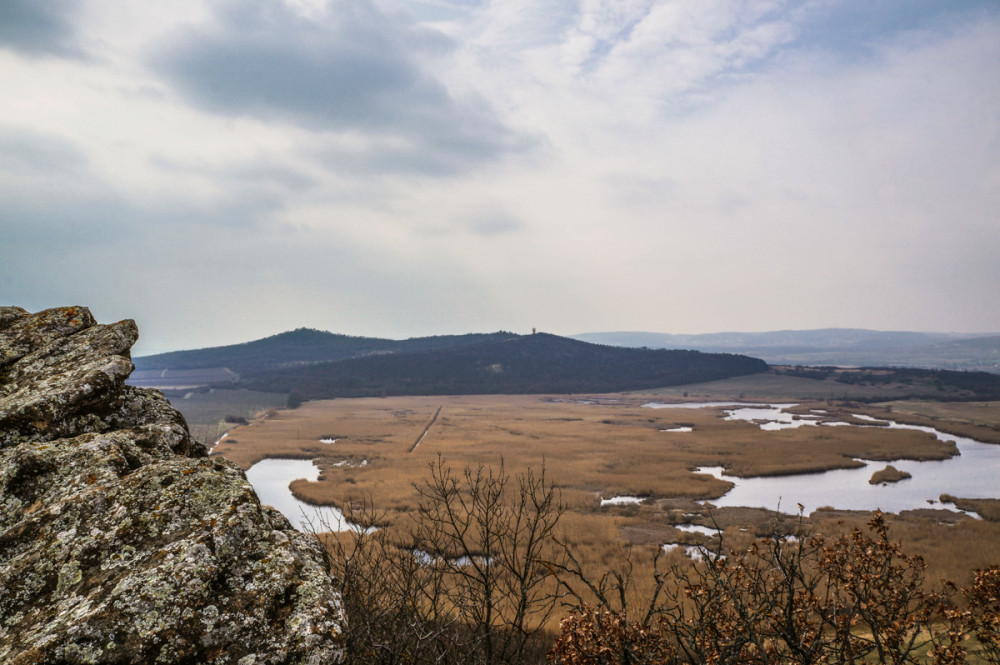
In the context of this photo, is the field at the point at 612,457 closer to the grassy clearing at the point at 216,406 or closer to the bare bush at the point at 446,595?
the bare bush at the point at 446,595

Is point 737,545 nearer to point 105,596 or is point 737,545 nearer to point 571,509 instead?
point 571,509

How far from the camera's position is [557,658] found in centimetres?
488

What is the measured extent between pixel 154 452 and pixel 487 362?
174 meters

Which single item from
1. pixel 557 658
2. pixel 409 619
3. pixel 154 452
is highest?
pixel 154 452

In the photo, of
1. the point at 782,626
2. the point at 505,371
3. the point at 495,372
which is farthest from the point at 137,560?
the point at 505,371

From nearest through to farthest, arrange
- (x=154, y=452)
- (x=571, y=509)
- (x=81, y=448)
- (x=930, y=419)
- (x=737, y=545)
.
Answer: (x=81, y=448) → (x=154, y=452) → (x=737, y=545) → (x=571, y=509) → (x=930, y=419)

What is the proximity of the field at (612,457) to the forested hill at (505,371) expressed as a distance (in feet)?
155

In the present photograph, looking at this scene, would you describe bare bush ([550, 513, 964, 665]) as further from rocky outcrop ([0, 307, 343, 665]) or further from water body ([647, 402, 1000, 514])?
water body ([647, 402, 1000, 514])

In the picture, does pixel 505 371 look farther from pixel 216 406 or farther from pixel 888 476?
pixel 888 476

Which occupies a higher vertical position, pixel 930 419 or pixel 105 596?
pixel 105 596

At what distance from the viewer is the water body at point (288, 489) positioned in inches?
1215

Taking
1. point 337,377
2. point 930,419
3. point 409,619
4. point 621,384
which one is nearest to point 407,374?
point 337,377

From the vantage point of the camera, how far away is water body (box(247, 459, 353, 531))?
30.9 meters

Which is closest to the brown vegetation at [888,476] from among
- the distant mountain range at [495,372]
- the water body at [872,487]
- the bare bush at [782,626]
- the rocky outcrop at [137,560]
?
the water body at [872,487]
